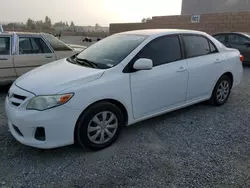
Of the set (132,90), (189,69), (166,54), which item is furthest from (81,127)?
(189,69)

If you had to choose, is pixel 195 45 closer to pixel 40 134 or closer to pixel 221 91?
pixel 221 91

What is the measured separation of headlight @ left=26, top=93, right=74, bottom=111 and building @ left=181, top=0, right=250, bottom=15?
45.0 meters

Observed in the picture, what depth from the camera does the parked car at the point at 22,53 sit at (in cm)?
537

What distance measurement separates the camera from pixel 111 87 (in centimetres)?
314

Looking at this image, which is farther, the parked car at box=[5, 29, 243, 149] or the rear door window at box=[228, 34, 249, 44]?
the rear door window at box=[228, 34, 249, 44]

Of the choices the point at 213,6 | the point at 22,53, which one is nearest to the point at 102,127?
the point at 22,53

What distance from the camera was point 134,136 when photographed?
11.9 ft

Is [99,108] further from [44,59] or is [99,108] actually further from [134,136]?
[44,59]

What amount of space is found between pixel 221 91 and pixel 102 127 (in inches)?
111

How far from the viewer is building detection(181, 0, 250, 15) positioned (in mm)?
42831

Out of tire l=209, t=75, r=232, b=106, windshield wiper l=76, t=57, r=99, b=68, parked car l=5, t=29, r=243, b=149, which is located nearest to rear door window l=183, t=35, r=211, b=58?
parked car l=5, t=29, r=243, b=149

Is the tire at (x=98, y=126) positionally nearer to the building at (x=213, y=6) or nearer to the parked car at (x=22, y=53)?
the parked car at (x=22, y=53)

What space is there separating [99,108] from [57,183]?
0.99 m

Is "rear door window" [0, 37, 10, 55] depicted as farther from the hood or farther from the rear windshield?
the hood
